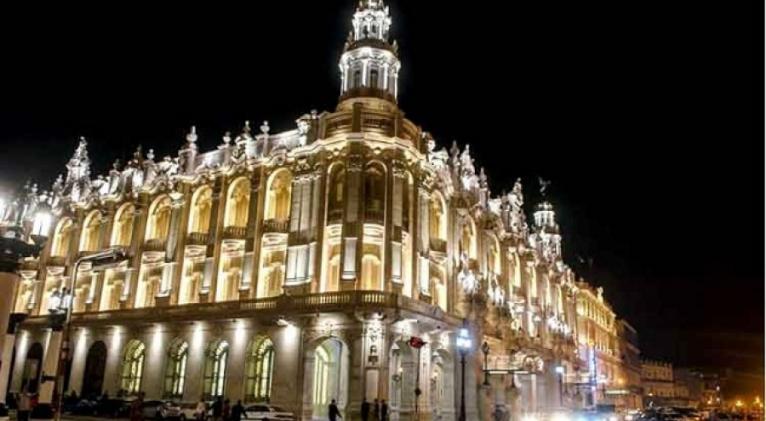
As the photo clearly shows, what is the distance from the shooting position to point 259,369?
4047cm

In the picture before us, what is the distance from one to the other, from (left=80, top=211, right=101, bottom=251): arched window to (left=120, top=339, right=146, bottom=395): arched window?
11.4m

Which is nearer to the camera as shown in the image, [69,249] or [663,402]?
[69,249]

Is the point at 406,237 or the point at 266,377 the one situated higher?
the point at 406,237

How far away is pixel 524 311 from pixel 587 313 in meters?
30.5

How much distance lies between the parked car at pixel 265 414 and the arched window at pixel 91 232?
2693 centimetres

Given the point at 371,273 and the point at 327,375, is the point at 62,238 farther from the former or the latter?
the point at 371,273

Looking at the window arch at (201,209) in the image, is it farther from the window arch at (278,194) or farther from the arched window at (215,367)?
the arched window at (215,367)

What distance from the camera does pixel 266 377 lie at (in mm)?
40094

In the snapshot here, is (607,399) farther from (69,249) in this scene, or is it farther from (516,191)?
(69,249)

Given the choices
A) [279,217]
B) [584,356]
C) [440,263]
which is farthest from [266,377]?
[584,356]

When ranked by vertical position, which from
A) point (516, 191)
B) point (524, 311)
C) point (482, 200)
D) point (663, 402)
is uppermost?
point (516, 191)

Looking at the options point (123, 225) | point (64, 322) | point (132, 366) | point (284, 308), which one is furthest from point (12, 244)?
point (123, 225)

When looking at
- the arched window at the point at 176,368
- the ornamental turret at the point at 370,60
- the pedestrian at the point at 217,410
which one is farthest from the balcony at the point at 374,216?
the arched window at the point at 176,368

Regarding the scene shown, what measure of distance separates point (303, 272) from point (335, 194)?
519 cm
